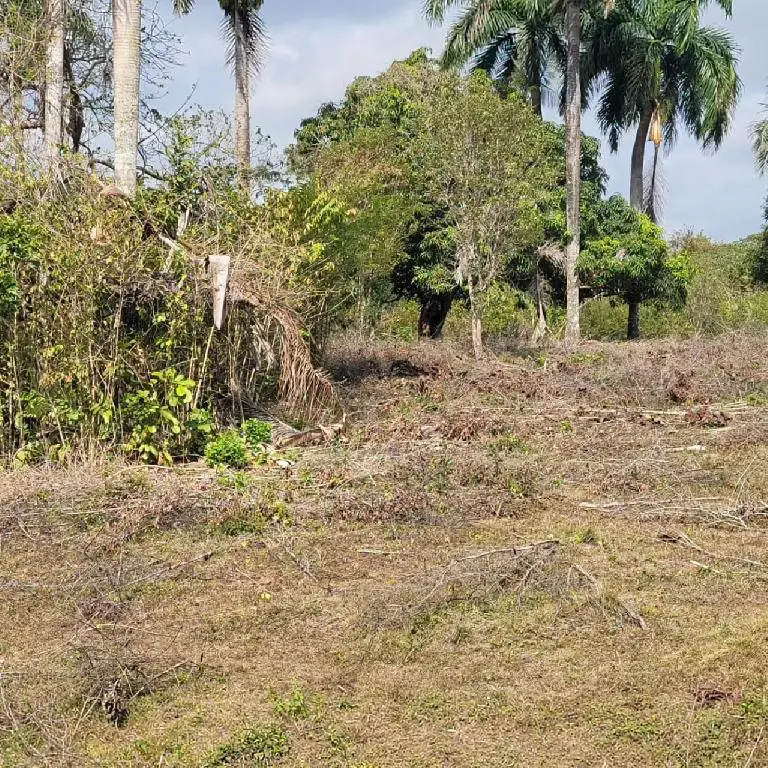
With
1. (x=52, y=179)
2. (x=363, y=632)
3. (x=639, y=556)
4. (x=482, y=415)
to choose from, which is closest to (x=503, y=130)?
(x=482, y=415)

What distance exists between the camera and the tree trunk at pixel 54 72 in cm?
1199

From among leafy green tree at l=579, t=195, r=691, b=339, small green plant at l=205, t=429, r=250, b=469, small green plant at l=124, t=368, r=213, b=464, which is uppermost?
leafy green tree at l=579, t=195, r=691, b=339

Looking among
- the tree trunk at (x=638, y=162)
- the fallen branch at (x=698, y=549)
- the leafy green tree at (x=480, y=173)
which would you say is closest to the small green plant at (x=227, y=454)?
the fallen branch at (x=698, y=549)

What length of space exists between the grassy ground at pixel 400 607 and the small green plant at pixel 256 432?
57cm

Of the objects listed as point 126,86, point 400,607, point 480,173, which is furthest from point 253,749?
point 480,173

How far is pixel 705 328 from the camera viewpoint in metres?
23.0

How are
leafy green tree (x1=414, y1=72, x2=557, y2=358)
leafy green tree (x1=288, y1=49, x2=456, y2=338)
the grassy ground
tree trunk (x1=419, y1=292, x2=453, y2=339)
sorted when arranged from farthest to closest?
tree trunk (x1=419, y1=292, x2=453, y2=339)
leafy green tree (x1=414, y1=72, x2=557, y2=358)
leafy green tree (x1=288, y1=49, x2=456, y2=338)
the grassy ground

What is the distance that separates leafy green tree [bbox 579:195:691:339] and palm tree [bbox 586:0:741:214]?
12.7 ft

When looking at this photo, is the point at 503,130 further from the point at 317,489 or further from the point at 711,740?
the point at 711,740

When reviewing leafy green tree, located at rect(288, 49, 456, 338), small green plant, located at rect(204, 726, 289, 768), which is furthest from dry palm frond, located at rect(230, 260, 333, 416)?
small green plant, located at rect(204, 726, 289, 768)

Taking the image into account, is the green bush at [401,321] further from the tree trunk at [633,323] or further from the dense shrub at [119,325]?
the dense shrub at [119,325]

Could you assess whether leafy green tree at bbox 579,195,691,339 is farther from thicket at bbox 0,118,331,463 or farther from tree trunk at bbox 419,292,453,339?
thicket at bbox 0,118,331,463

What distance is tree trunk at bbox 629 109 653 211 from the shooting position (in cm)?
2742

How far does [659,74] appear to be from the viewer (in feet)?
84.2
